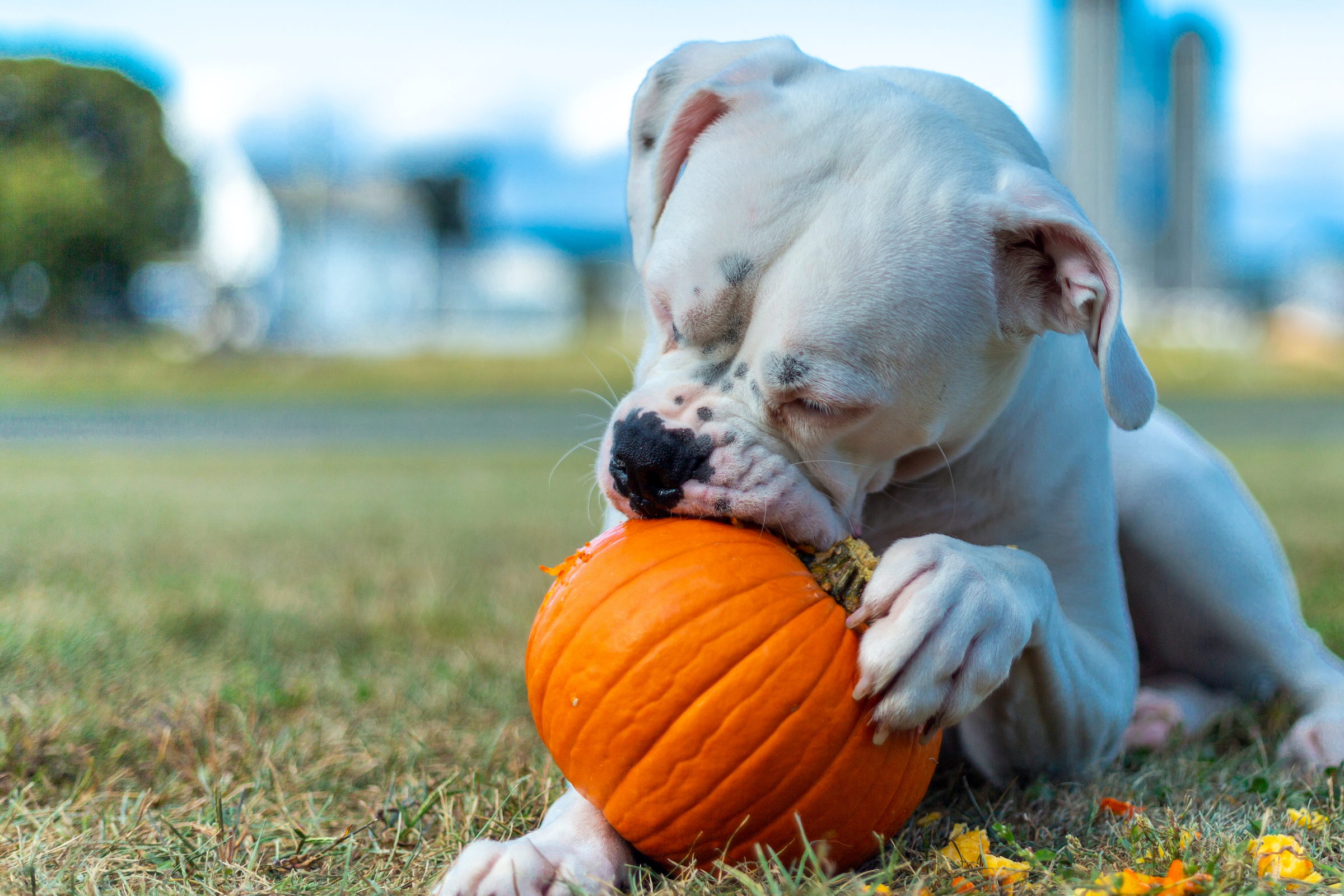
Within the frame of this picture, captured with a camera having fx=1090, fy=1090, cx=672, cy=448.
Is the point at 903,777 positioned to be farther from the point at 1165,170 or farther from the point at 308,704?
the point at 1165,170

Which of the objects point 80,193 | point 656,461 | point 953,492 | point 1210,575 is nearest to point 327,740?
point 656,461

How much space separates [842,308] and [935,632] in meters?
0.61

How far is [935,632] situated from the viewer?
5.14 ft

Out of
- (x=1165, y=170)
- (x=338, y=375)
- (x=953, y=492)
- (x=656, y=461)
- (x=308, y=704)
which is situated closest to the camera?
(x=656, y=461)

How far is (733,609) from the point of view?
1.62 meters

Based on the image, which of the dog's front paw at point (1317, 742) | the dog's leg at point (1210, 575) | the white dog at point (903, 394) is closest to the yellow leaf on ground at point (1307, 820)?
the white dog at point (903, 394)

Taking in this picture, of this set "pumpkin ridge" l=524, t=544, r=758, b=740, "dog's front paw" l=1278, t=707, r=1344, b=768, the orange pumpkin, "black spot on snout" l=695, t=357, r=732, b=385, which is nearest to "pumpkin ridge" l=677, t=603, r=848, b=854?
the orange pumpkin

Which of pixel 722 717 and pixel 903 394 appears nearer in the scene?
pixel 722 717

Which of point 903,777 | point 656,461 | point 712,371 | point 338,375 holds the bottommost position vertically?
point 338,375

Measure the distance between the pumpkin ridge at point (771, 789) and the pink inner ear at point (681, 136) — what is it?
1.23 m

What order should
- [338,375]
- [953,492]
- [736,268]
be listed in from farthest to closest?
[338,375] < [953,492] < [736,268]

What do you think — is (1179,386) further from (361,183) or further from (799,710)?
(361,183)

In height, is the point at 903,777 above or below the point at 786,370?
below

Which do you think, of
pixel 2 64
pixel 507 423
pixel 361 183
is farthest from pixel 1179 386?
pixel 2 64
